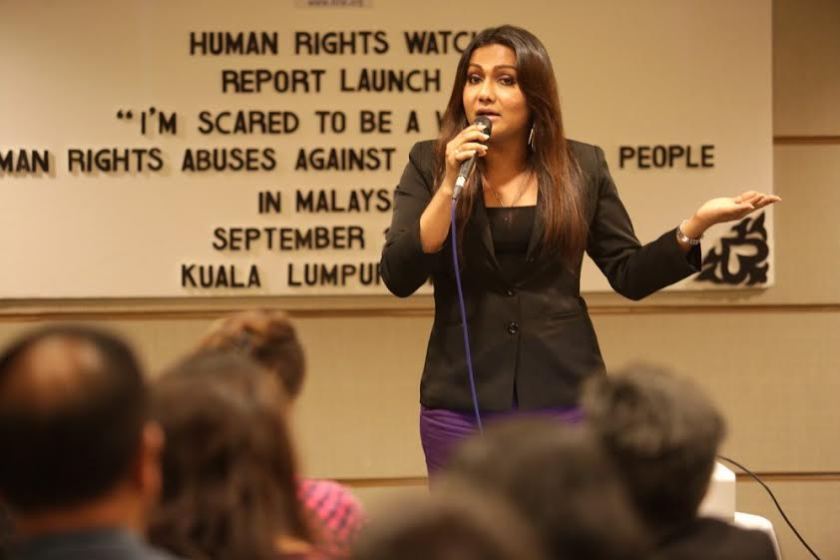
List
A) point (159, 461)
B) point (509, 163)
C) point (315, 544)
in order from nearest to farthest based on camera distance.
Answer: point (159, 461) → point (315, 544) → point (509, 163)

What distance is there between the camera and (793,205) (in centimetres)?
411

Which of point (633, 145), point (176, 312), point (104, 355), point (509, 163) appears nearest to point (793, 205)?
point (633, 145)

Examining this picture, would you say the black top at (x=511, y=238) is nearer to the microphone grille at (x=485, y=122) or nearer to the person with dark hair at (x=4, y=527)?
the microphone grille at (x=485, y=122)

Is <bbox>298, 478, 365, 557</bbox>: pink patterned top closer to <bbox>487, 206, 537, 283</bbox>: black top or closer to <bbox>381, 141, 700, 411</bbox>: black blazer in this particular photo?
<bbox>381, 141, 700, 411</bbox>: black blazer

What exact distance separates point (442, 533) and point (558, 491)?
0.28 m

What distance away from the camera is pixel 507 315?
2590mm

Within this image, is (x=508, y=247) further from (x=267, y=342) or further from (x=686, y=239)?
(x=267, y=342)

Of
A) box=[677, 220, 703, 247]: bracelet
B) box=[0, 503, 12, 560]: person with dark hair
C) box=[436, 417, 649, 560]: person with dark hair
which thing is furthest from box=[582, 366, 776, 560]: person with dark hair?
box=[677, 220, 703, 247]: bracelet

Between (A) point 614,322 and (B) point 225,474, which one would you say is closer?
(B) point 225,474

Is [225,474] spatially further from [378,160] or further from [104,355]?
[378,160]

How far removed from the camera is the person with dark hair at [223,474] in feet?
4.93

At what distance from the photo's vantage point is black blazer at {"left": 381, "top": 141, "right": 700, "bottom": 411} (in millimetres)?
2570

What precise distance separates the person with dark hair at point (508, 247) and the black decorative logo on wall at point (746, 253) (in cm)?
141

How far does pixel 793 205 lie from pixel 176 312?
2.16m
